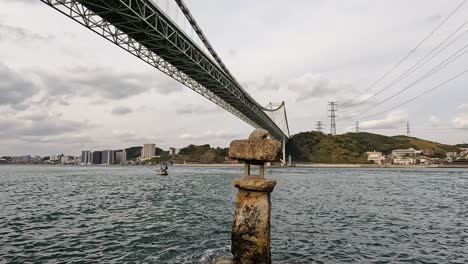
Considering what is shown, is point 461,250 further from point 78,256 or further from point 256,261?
point 78,256

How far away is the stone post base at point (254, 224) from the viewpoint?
7301mm

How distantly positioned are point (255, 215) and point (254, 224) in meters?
0.20

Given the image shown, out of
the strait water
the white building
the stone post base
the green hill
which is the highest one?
the green hill

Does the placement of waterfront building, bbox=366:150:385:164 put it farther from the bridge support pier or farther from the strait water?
the bridge support pier

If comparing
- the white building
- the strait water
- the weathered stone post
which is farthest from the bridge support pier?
the white building

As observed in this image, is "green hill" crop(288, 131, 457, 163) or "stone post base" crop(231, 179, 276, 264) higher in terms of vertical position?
"green hill" crop(288, 131, 457, 163)

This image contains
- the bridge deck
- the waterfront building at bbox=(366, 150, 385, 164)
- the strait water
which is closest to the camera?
the strait water

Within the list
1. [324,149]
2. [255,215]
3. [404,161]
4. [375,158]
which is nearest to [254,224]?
[255,215]

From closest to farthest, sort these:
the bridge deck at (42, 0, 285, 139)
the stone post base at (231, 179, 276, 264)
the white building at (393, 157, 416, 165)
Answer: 1. the stone post base at (231, 179, 276, 264)
2. the bridge deck at (42, 0, 285, 139)
3. the white building at (393, 157, 416, 165)

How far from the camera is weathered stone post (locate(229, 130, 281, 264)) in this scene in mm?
7309

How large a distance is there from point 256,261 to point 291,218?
30.2 feet

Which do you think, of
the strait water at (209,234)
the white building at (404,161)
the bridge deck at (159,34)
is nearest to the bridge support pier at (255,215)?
Answer: the strait water at (209,234)

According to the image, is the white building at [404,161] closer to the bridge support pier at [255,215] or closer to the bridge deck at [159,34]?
the bridge deck at [159,34]

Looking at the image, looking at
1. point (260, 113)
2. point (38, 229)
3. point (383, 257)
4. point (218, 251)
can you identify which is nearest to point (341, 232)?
point (383, 257)
